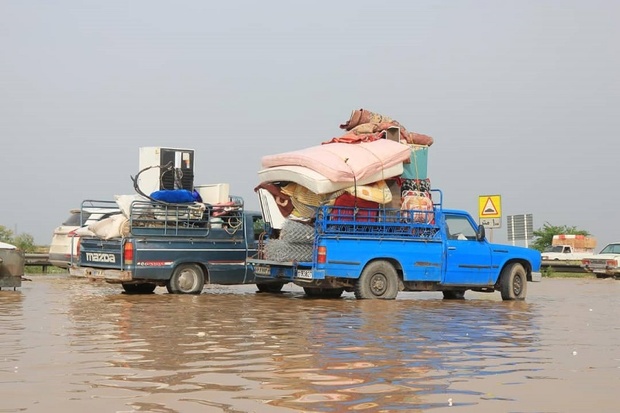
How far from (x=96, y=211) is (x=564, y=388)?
16625mm

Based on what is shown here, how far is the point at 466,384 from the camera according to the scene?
7.34 meters

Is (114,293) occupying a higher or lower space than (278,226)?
lower

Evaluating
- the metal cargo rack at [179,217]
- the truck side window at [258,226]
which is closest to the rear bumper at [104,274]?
the metal cargo rack at [179,217]

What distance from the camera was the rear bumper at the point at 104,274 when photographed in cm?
1750

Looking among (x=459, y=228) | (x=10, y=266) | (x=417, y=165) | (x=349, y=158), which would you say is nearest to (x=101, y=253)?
(x=10, y=266)

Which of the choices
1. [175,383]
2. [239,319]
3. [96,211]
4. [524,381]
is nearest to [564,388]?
[524,381]

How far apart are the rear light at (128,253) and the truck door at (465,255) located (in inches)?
239

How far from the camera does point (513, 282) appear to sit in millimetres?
19391

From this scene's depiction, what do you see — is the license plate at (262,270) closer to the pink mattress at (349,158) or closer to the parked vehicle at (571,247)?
the pink mattress at (349,158)

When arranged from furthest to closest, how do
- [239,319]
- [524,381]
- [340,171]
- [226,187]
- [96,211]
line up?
[96,211] → [226,187] → [340,171] → [239,319] → [524,381]

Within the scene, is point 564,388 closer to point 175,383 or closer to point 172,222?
point 175,383

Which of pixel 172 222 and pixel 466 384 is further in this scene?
pixel 172 222

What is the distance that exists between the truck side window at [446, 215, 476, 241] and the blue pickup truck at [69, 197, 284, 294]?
3.69 metres

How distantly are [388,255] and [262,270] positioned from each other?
2582mm
